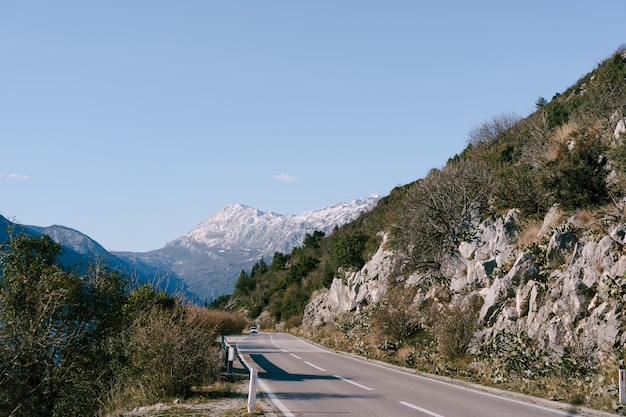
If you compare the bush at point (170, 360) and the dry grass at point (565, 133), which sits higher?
the dry grass at point (565, 133)

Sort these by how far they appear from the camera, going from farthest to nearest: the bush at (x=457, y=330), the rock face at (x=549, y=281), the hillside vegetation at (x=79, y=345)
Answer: the bush at (x=457, y=330) < the rock face at (x=549, y=281) < the hillside vegetation at (x=79, y=345)

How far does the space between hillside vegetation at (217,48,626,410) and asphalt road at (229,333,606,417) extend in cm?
118

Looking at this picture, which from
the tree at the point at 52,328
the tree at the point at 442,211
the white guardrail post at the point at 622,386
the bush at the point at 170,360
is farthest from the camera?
the tree at the point at 442,211

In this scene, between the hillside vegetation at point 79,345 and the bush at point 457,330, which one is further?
the bush at point 457,330

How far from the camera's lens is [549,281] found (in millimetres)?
16562

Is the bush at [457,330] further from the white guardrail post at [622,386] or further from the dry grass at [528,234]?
the white guardrail post at [622,386]

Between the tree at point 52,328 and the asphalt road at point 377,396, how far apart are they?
504cm

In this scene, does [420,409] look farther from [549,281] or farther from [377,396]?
[549,281]

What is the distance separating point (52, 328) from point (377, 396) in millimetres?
8660

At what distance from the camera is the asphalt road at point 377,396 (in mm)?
10422

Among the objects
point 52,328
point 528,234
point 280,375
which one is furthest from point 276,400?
point 528,234

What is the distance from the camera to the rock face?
44.2 ft

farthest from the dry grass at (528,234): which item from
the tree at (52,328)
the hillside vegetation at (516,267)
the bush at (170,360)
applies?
the tree at (52,328)

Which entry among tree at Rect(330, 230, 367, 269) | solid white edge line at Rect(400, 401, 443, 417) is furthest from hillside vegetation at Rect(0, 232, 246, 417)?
tree at Rect(330, 230, 367, 269)
